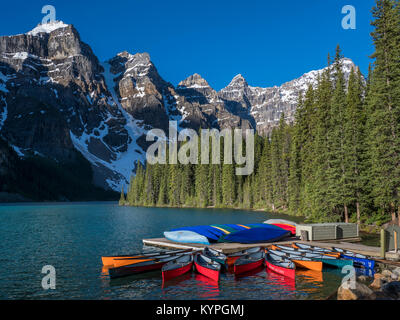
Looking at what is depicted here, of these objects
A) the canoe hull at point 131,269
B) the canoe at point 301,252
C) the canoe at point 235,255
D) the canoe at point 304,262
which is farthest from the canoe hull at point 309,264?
the canoe hull at point 131,269

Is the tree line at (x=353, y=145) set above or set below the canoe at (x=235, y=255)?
above

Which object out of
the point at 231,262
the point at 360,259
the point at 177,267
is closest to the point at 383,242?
the point at 360,259

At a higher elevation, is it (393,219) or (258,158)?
(258,158)

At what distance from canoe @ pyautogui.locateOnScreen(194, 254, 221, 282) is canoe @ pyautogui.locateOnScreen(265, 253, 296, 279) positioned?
12.1 ft

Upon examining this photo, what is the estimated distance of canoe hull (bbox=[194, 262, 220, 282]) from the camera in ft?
64.4

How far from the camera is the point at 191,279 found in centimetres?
2012

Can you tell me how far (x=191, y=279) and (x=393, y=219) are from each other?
82.3 feet

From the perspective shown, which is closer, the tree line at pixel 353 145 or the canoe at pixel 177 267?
the canoe at pixel 177 267

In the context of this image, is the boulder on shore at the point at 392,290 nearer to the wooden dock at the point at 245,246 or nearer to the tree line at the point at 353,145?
the wooden dock at the point at 245,246

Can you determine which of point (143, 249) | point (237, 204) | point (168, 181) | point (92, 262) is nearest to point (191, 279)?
point (92, 262)

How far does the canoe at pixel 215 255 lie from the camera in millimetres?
22714
